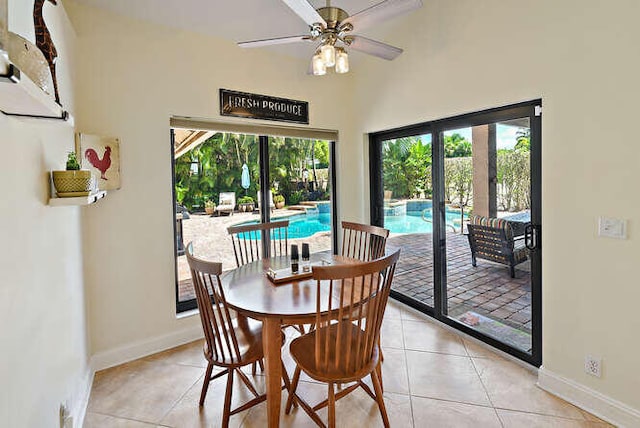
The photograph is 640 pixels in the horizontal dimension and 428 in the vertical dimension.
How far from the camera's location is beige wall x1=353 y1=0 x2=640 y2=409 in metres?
1.82

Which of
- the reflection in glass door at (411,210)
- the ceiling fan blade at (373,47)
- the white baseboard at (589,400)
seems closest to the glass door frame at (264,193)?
the reflection in glass door at (411,210)

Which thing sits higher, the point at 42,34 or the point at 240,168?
the point at 42,34

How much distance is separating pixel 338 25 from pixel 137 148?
1851 mm

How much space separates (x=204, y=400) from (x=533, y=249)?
8.12ft

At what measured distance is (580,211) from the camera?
204 centimetres

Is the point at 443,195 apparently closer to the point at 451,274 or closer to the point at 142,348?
the point at 451,274

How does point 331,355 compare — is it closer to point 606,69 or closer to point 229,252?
point 229,252

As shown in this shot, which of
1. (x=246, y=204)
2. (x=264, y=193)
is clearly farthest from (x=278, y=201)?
(x=246, y=204)

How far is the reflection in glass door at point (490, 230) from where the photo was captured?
2508mm

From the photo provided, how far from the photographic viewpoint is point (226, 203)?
3348 millimetres

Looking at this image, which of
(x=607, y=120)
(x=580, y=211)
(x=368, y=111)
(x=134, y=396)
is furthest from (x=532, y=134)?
(x=134, y=396)

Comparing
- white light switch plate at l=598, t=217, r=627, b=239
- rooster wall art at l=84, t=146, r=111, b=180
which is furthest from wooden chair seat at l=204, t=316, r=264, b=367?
white light switch plate at l=598, t=217, r=627, b=239

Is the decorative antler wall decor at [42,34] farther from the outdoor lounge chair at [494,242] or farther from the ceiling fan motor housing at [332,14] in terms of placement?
the outdoor lounge chair at [494,242]

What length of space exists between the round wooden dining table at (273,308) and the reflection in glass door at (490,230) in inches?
64.0
